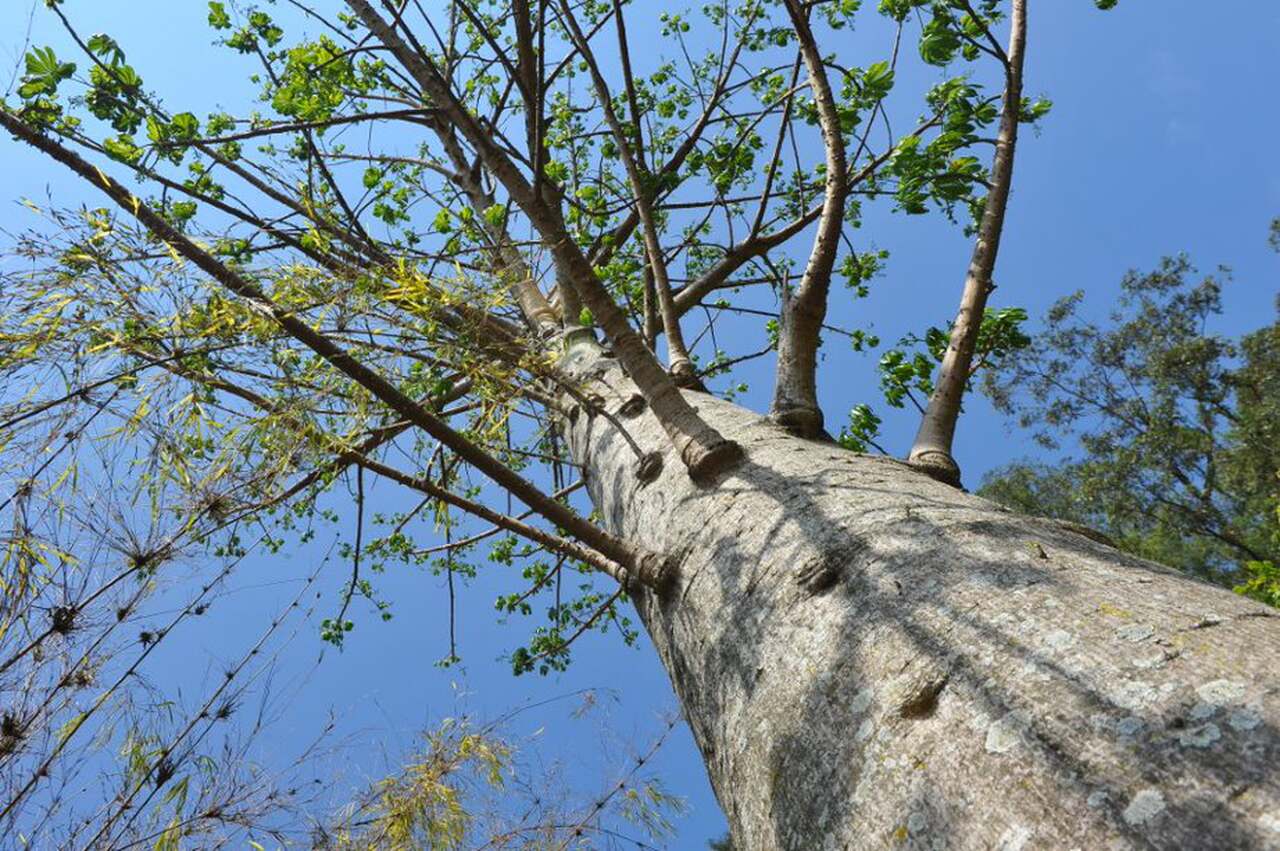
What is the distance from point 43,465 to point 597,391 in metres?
1.54

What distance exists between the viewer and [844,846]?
1.05 metres

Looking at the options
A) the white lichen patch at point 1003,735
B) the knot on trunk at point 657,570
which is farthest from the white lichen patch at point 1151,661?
the knot on trunk at point 657,570

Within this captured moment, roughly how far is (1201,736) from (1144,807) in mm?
97

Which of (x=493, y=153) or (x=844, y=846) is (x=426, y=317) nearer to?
(x=493, y=153)

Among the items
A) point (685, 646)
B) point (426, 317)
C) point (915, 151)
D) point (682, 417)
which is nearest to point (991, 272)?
point (915, 151)

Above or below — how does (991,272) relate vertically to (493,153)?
below

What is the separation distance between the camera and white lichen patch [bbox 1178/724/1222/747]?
2.71ft

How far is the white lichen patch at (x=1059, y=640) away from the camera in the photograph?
3.38ft

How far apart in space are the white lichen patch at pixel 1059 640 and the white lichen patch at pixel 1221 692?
155 millimetres

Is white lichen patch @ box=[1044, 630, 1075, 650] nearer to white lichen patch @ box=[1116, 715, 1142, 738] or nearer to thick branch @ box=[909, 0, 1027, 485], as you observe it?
white lichen patch @ box=[1116, 715, 1142, 738]

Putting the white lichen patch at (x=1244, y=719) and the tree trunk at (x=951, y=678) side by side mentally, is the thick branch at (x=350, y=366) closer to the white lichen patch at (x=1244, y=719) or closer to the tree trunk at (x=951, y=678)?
the tree trunk at (x=951, y=678)

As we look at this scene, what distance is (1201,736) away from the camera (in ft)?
2.74

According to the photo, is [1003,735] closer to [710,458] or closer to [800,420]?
[710,458]

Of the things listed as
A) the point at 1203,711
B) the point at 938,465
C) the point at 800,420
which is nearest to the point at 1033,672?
the point at 1203,711
